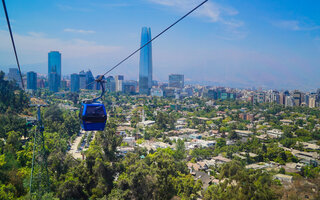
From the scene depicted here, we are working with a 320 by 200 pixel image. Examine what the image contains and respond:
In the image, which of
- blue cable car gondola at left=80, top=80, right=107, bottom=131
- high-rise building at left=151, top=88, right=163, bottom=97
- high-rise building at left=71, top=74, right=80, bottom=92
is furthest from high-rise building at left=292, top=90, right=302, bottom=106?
blue cable car gondola at left=80, top=80, right=107, bottom=131

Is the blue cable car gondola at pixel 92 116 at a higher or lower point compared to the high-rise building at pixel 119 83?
lower

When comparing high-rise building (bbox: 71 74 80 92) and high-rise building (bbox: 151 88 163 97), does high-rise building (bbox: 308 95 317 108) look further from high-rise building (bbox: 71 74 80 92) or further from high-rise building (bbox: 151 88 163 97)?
high-rise building (bbox: 71 74 80 92)

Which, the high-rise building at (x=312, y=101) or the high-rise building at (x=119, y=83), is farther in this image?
the high-rise building at (x=119, y=83)

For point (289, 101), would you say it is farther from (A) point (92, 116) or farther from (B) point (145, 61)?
(A) point (92, 116)

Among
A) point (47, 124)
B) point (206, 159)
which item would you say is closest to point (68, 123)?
point (47, 124)

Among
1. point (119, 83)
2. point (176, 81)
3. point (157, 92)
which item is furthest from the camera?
point (176, 81)

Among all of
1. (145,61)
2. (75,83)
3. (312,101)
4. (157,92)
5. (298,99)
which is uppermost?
(145,61)

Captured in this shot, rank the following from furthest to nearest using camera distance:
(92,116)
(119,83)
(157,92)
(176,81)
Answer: (176,81)
(119,83)
(157,92)
(92,116)

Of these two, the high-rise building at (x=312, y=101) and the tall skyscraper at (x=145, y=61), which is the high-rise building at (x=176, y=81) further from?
the high-rise building at (x=312, y=101)

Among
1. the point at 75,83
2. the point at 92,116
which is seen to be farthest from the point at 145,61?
the point at 92,116

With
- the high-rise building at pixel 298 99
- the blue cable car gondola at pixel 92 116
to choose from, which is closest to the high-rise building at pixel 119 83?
the high-rise building at pixel 298 99

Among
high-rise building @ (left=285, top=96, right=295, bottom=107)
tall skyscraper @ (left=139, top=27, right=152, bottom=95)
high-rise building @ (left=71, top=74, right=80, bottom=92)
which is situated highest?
tall skyscraper @ (left=139, top=27, right=152, bottom=95)

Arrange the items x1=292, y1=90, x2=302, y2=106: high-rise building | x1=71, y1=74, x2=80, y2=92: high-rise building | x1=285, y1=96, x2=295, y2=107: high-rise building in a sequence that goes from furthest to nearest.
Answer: x1=71, y1=74, x2=80, y2=92: high-rise building → x1=285, y1=96, x2=295, y2=107: high-rise building → x1=292, y1=90, x2=302, y2=106: high-rise building
